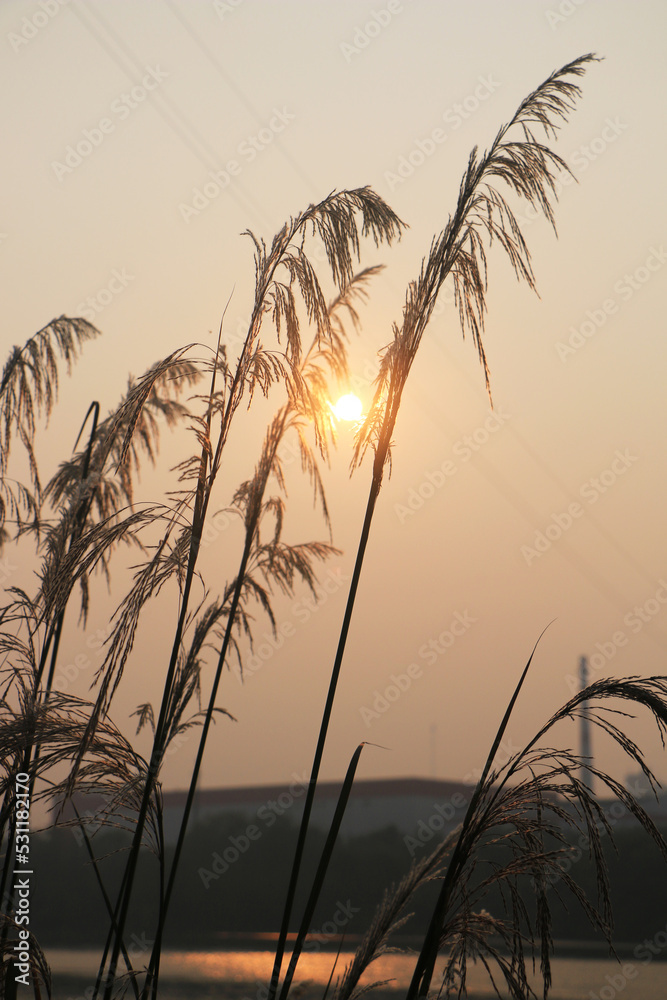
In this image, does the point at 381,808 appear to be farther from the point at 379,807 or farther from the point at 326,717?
the point at 326,717

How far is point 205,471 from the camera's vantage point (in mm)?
2805

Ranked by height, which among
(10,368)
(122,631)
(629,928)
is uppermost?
(10,368)

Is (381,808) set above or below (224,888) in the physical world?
above

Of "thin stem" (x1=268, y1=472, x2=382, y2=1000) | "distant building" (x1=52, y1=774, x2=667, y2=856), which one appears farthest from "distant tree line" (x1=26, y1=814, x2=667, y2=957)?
"thin stem" (x1=268, y1=472, x2=382, y2=1000)

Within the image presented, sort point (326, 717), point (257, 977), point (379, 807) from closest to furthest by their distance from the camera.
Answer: point (326, 717) < point (257, 977) < point (379, 807)

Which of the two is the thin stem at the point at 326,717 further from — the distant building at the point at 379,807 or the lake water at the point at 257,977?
the distant building at the point at 379,807

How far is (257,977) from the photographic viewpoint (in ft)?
70.8

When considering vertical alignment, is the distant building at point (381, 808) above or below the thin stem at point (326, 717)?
below

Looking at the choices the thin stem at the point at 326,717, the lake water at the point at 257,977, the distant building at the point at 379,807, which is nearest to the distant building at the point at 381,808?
the distant building at the point at 379,807

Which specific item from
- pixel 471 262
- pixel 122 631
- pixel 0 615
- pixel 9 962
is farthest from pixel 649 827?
pixel 0 615

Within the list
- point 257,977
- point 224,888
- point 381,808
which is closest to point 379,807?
point 381,808

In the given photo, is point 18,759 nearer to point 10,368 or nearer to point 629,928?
point 10,368

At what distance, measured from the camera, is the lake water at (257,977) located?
16969 millimetres

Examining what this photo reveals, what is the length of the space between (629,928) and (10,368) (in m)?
25.4
